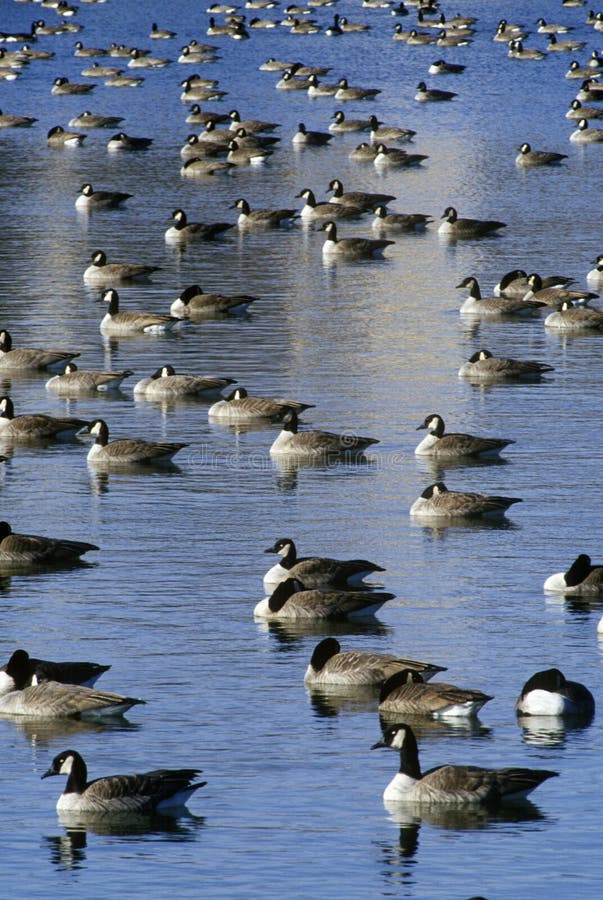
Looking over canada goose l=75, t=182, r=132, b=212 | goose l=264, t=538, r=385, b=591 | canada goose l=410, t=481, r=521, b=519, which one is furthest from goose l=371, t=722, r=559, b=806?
canada goose l=75, t=182, r=132, b=212

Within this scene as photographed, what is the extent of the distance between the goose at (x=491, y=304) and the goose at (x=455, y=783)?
3192 cm

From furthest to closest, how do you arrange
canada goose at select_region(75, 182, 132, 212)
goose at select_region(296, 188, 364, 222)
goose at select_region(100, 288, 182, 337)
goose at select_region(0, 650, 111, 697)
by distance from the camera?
1. canada goose at select_region(75, 182, 132, 212)
2. goose at select_region(296, 188, 364, 222)
3. goose at select_region(100, 288, 182, 337)
4. goose at select_region(0, 650, 111, 697)

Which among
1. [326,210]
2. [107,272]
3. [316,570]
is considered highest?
[326,210]

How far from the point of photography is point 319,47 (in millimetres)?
136875

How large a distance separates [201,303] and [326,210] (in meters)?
18.6

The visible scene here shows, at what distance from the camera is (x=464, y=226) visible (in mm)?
64188

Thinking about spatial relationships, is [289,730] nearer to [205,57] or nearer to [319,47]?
[205,57]

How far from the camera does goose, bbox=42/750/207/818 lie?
20109 millimetres

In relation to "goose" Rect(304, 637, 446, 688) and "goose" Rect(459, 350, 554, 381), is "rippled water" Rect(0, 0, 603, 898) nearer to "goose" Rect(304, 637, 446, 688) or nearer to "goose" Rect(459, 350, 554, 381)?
"goose" Rect(304, 637, 446, 688)

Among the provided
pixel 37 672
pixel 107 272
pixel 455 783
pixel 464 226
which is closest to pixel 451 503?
pixel 37 672

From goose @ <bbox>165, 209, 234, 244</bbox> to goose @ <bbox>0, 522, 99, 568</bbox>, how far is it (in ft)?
117

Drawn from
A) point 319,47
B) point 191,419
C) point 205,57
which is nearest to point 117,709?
point 191,419

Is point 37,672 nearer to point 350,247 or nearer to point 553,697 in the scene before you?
point 553,697

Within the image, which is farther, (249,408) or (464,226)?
(464,226)
